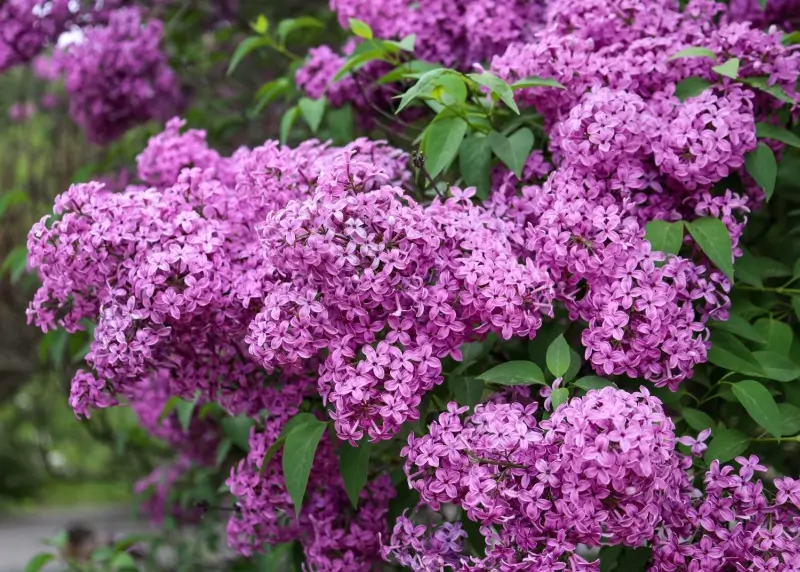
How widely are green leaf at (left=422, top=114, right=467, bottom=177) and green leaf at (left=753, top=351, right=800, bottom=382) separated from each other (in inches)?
30.4

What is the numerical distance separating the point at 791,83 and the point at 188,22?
2707 millimetres

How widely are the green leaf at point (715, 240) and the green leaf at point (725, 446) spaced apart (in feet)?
1.07

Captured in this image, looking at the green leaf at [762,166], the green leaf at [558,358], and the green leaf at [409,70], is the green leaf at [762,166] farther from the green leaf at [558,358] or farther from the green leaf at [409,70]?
the green leaf at [409,70]

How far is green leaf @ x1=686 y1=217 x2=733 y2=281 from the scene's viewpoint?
71.3 inches

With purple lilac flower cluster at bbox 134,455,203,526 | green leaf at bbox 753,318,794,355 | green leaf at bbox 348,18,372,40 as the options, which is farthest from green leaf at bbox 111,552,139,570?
green leaf at bbox 753,318,794,355

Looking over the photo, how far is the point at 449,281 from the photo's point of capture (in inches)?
69.4

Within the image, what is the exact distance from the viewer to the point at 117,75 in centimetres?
347

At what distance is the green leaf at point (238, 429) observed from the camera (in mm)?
2586

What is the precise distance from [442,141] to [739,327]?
2.48ft

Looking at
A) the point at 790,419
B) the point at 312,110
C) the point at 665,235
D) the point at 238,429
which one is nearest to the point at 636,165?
the point at 665,235

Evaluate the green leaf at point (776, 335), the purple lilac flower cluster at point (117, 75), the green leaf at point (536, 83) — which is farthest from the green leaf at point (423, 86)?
the purple lilac flower cluster at point (117, 75)

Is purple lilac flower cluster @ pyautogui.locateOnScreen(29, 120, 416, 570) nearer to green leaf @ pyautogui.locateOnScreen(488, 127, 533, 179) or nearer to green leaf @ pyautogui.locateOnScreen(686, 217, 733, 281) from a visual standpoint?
green leaf @ pyautogui.locateOnScreen(488, 127, 533, 179)

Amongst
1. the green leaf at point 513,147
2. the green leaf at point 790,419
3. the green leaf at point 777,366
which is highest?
the green leaf at point 513,147

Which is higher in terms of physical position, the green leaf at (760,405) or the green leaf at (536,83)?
the green leaf at (536,83)
